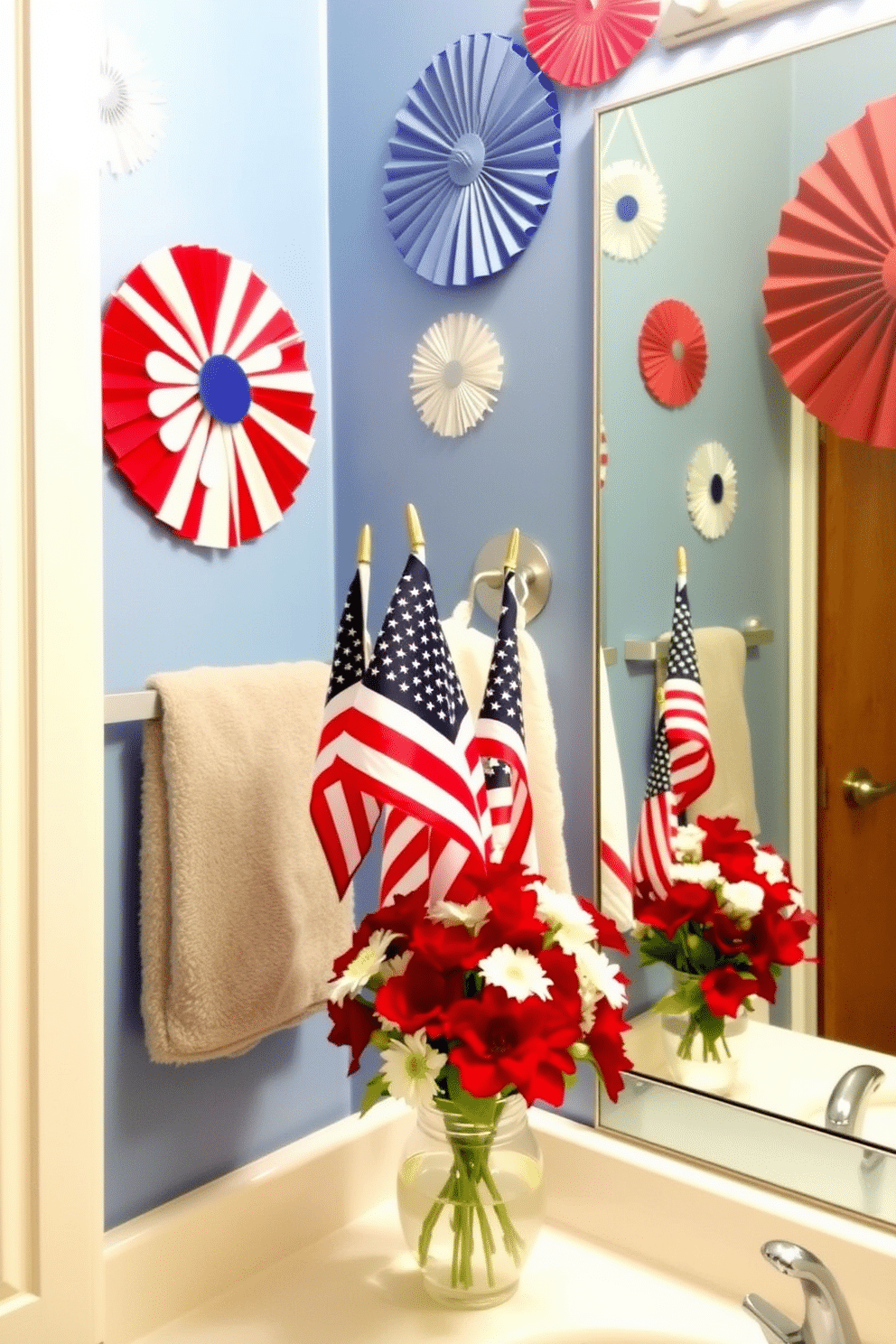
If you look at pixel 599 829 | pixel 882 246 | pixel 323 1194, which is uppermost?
pixel 882 246

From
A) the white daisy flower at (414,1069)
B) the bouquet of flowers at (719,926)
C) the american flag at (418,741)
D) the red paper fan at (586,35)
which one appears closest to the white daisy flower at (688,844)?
the bouquet of flowers at (719,926)

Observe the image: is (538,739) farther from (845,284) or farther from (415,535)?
(845,284)

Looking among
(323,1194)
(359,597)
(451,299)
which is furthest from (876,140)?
(323,1194)

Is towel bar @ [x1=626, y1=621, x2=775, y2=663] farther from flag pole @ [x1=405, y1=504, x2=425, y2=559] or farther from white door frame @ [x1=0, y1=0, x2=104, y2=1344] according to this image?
white door frame @ [x1=0, y1=0, x2=104, y2=1344]

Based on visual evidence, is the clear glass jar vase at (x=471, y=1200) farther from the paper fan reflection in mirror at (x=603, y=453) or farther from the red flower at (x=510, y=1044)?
→ the paper fan reflection in mirror at (x=603, y=453)

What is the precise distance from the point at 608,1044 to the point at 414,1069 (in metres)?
0.16

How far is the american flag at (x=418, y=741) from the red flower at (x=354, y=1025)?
10 centimetres

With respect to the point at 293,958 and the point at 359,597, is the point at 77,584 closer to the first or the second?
the point at 359,597

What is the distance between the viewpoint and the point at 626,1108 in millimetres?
1181

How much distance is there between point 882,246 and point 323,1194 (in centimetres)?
105

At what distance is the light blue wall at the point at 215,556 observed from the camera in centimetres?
110

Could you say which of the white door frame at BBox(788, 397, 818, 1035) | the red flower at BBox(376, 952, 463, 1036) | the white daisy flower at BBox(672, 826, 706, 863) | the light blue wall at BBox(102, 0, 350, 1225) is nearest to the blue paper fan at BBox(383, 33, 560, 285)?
the light blue wall at BBox(102, 0, 350, 1225)

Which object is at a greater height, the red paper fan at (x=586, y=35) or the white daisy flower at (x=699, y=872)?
the red paper fan at (x=586, y=35)

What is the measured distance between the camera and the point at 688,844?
1129mm
